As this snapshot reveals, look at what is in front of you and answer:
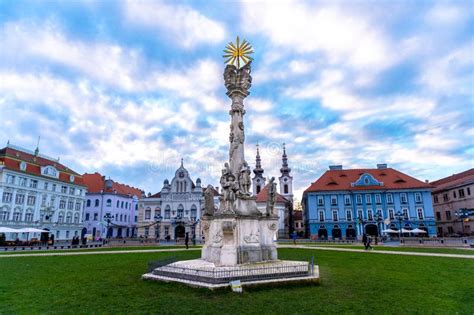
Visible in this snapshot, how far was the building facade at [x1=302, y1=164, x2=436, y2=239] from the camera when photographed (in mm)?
53000

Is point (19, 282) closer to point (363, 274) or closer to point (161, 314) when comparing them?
point (161, 314)

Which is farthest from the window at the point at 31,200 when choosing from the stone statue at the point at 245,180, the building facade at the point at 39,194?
the stone statue at the point at 245,180

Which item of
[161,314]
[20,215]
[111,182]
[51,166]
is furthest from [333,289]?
[111,182]

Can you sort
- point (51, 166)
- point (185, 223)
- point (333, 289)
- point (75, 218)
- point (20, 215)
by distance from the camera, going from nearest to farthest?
point (333, 289), point (20, 215), point (51, 166), point (75, 218), point (185, 223)

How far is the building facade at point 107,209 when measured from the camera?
196 feet

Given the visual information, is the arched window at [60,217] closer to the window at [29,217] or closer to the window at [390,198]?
the window at [29,217]

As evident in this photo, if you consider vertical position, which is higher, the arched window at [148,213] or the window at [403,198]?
the window at [403,198]

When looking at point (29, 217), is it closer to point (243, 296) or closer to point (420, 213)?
point (243, 296)

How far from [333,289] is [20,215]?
48330 millimetres

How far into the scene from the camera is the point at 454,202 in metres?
55.7

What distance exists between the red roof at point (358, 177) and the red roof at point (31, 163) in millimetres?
44708

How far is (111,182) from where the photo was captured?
64.1 m

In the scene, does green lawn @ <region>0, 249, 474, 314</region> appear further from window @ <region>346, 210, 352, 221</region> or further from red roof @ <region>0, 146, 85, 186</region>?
window @ <region>346, 210, 352, 221</region>

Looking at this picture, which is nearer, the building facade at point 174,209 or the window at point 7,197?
the window at point 7,197
